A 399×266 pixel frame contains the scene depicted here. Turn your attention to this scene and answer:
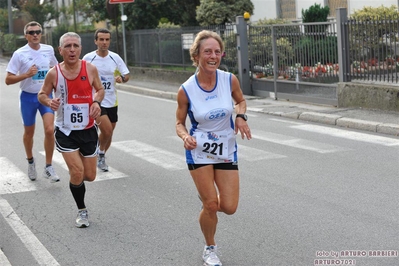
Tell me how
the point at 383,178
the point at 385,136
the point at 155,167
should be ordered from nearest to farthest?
the point at 383,178, the point at 155,167, the point at 385,136

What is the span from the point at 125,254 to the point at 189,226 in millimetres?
971

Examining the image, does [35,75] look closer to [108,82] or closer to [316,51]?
[108,82]

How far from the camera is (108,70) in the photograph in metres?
9.88

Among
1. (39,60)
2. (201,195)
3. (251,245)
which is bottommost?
(251,245)

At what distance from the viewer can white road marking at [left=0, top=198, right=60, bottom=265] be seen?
20.4 ft

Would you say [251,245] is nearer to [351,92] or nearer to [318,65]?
[351,92]

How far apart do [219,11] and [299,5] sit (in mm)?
2961

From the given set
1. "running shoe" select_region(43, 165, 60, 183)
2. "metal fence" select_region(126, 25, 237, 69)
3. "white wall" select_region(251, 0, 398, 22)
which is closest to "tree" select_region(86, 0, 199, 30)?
"metal fence" select_region(126, 25, 237, 69)

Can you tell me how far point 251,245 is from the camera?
248 inches

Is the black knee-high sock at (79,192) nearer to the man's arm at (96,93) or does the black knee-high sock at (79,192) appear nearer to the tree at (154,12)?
the man's arm at (96,93)

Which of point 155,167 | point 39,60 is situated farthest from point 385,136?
point 39,60

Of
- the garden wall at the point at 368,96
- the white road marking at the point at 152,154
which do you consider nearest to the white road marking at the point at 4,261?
the white road marking at the point at 152,154

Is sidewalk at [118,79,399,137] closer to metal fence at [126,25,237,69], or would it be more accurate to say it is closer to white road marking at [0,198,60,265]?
metal fence at [126,25,237,69]

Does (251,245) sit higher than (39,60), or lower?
lower
